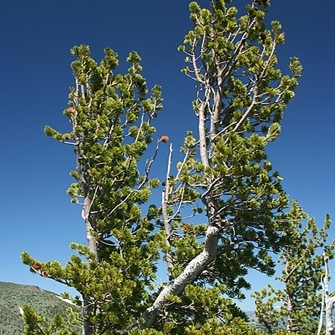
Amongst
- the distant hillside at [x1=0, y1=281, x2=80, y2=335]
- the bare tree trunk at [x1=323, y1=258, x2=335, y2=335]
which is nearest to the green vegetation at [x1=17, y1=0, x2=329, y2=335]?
the bare tree trunk at [x1=323, y1=258, x2=335, y2=335]

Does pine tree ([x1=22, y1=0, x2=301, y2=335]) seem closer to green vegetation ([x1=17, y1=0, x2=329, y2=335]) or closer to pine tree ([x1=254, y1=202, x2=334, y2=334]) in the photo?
green vegetation ([x1=17, y1=0, x2=329, y2=335])

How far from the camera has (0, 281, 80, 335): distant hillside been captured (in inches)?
3730

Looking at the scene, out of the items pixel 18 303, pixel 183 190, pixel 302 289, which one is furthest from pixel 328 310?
pixel 18 303

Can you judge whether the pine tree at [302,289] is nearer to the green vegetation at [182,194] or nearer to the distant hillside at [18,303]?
the green vegetation at [182,194]

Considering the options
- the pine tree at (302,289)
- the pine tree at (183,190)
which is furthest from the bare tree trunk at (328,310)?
the pine tree at (302,289)

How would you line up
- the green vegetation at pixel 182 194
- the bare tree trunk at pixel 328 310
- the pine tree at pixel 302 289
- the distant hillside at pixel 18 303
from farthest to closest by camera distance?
the distant hillside at pixel 18 303 < the pine tree at pixel 302 289 < the green vegetation at pixel 182 194 < the bare tree trunk at pixel 328 310

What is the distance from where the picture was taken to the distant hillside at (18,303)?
94.7 m

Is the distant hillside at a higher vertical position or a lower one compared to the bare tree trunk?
higher

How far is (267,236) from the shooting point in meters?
10.2

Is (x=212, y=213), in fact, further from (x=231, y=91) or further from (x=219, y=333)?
(x=231, y=91)

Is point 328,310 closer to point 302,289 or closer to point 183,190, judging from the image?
point 183,190

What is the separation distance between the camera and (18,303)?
376 feet

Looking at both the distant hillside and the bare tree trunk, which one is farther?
the distant hillside

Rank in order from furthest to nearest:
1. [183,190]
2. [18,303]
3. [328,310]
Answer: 1. [18,303]
2. [183,190]
3. [328,310]
